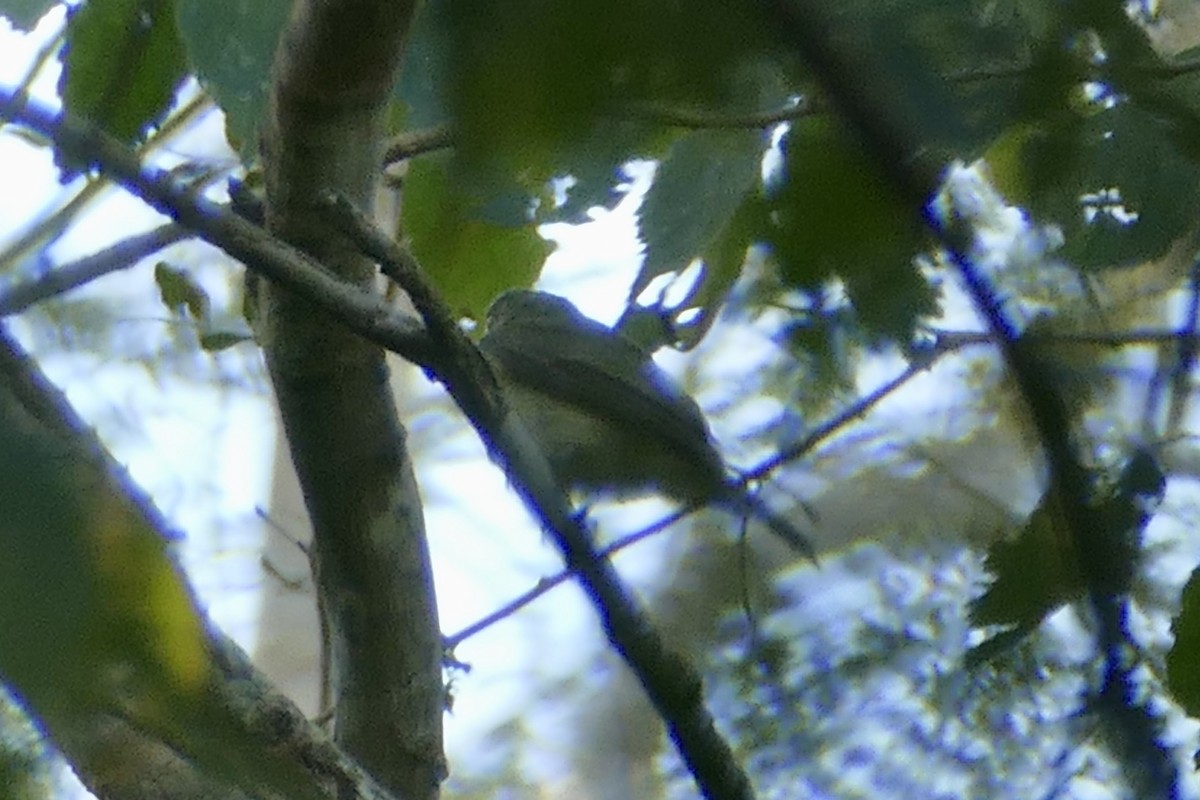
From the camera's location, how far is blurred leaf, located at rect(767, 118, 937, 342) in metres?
0.32

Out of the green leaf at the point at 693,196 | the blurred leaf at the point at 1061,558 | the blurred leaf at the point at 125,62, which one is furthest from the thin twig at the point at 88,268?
the blurred leaf at the point at 1061,558

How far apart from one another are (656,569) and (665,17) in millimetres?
284

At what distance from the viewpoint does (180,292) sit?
111 cm

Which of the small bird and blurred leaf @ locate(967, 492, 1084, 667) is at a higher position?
the small bird

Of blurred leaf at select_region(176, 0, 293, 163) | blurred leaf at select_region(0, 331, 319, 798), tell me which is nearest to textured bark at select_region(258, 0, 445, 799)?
blurred leaf at select_region(176, 0, 293, 163)

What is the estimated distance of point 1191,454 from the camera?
483mm

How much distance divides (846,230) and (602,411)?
1013mm

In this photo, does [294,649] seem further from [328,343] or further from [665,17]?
[665,17]

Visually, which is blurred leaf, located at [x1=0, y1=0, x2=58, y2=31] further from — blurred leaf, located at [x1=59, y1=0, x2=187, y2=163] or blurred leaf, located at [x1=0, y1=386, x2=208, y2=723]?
blurred leaf, located at [x1=0, y1=386, x2=208, y2=723]

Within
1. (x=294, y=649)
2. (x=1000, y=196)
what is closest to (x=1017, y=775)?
(x=1000, y=196)

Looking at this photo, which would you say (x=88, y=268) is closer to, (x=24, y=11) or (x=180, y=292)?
(x=24, y=11)

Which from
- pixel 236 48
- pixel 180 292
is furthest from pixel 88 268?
pixel 180 292

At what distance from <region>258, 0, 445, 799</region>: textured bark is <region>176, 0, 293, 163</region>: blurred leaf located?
0.01 metres

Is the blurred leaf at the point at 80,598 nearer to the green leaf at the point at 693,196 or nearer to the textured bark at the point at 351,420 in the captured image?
the green leaf at the point at 693,196
